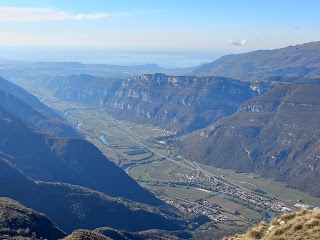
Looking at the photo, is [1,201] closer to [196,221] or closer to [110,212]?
[110,212]

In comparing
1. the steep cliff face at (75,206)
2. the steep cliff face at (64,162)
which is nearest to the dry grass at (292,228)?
the steep cliff face at (75,206)

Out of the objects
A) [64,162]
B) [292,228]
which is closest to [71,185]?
[64,162]

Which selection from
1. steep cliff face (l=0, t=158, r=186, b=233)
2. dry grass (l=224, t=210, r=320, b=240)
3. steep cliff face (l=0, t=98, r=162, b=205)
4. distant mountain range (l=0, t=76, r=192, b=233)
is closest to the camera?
dry grass (l=224, t=210, r=320, b=240)

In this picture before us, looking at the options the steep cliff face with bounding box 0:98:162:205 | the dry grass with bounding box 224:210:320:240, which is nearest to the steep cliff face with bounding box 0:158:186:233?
the steep cliff face with bounding box 0:98:162:205

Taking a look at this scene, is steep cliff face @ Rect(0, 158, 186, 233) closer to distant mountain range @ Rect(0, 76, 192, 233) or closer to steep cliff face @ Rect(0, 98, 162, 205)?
distant mountain range @ Rect(0, 76, 192, 233)

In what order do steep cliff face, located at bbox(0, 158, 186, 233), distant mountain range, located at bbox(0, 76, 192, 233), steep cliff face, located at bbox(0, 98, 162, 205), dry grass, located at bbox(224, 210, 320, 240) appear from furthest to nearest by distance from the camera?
steep cliff face, located at bbox(0, 98, 162, 205)
distant mountain range, located at bbox(0, 76, 192, 233)
steep cliff face, located at bbox(0, 158, 186, 233)
dry grass, located at bbox(224, 210, 320, 240)

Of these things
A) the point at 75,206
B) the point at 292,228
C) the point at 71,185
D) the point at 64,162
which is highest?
the point at 292,228

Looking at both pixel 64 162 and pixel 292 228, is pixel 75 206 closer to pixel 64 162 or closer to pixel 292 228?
pixel 64 162

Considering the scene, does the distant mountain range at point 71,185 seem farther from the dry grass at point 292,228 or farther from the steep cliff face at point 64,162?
the dry grass at point 292,228

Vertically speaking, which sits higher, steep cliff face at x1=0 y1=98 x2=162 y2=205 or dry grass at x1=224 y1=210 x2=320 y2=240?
dry grass at x1=224 y1=210 x2=320 y2=240
